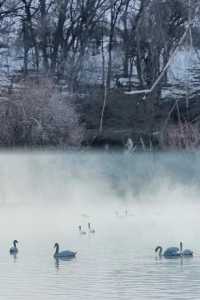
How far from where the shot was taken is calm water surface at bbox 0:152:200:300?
1512 centimetres

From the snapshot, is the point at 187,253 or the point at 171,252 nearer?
the point at 187,253

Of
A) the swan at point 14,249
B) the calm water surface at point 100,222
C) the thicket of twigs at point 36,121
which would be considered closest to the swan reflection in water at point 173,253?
the calm water surface at point 100,222

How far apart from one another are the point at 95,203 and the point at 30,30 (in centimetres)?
1153

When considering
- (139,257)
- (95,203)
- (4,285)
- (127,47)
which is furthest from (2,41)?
(4,285)

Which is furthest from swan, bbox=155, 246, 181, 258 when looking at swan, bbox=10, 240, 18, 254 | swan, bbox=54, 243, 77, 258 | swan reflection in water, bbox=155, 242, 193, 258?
swan, bbox=10, 240, 18, 254

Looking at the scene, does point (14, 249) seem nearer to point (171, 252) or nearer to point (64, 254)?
point (64, 254)

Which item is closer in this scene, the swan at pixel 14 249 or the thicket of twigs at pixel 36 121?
the swan at pixel 14 249

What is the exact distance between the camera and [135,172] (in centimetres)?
3266

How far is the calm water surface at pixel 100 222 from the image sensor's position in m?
15.1

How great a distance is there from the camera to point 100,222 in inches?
941

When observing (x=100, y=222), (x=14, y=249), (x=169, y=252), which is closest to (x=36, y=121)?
(x=100, y=222)

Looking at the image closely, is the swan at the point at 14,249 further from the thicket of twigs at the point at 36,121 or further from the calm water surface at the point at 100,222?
the thicket of twigs at the point at 36,121

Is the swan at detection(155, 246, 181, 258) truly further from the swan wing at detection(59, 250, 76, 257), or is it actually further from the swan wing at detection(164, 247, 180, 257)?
the swan wing at detection(59, 250, 76, 257)

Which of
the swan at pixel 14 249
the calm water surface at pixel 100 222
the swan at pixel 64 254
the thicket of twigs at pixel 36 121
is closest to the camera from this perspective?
the calm water surface at pixel 100 222
